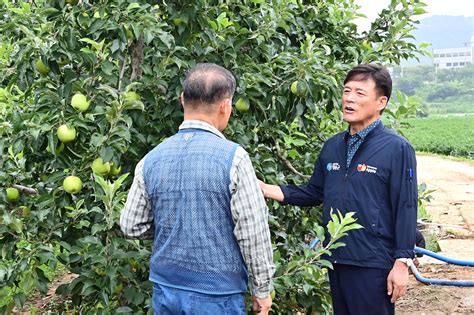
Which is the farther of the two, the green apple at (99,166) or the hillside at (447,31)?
the hillside at (447,31)

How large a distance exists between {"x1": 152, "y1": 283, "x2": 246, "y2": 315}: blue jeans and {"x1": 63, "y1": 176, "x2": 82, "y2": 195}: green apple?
66 cm

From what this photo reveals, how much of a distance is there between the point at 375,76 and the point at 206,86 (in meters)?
1.01

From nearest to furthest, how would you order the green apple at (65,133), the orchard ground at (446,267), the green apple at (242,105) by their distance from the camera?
the green apple at (65,133)
the green apple at (242,105)
the orchard ground at (446,267)

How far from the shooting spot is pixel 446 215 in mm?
10258

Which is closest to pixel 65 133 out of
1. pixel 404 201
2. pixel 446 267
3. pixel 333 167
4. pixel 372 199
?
pixel 333 167

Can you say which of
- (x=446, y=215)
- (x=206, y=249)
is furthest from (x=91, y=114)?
(x=446, y=215)

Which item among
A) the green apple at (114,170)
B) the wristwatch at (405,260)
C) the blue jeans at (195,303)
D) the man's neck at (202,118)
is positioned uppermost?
the man's neck at (202,118)

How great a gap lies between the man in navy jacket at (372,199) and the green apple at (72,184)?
0.83 meters

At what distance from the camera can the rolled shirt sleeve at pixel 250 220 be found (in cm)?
201

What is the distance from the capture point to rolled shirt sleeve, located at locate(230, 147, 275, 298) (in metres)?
2.01

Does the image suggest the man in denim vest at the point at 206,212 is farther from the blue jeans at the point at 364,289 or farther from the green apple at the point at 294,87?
the blue jeans at the point at 364,289

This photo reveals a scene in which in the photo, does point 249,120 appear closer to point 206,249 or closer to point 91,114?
point 91,114

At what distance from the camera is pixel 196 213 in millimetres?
2033

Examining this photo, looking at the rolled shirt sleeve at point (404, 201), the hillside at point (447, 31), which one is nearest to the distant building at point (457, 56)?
the hillside at point (447, 31)
